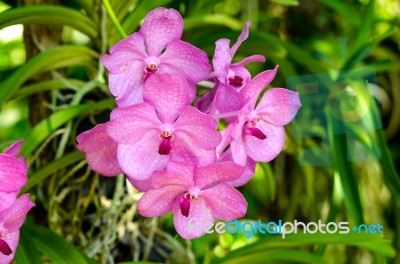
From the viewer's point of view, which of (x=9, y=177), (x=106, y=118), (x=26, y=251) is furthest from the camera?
(x=106, y=118)

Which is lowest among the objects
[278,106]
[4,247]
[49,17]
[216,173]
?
[4,247]

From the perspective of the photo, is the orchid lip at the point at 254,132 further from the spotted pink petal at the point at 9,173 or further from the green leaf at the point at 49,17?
the green leaf at the point at 49,17

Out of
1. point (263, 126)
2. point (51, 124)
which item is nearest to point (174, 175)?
point (263, 126)

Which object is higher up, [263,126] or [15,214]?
[263,126]

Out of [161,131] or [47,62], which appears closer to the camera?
[161,131]

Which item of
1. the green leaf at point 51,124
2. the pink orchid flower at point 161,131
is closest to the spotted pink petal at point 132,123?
the pink orchid flower at point 161,131

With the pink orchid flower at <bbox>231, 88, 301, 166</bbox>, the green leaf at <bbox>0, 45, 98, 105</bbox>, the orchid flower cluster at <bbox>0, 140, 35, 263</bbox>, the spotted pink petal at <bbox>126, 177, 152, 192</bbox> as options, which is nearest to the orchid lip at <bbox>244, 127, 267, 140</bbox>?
the pink orchid flower at <bbox>231, 88, 301, 166</bbox>

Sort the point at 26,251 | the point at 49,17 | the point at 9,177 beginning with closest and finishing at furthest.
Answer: the point at 9,177, the point at 26,251, the point at 49,17

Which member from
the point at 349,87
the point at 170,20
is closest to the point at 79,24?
the point at 170,20

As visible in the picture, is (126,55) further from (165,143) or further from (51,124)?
(51,124)
